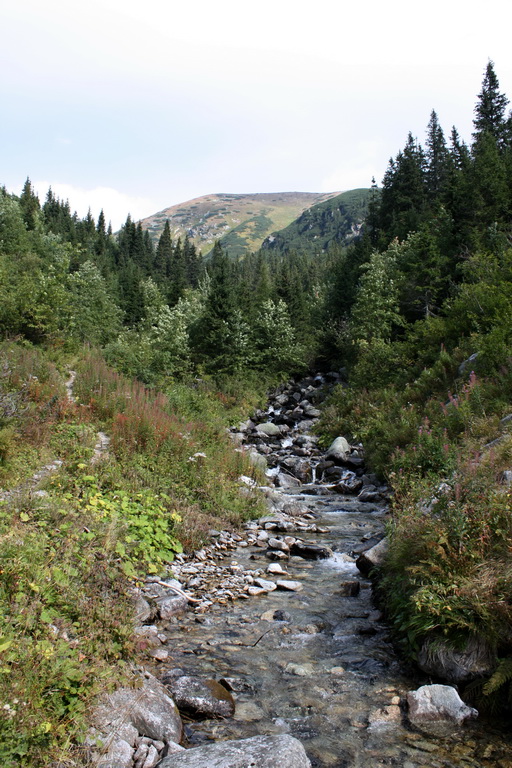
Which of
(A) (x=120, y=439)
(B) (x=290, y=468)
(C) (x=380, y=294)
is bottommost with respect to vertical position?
(B) (x=290, y=468)

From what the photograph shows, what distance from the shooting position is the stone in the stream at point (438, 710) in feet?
14.1

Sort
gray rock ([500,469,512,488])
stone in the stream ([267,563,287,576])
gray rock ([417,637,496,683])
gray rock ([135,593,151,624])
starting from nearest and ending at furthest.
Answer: gray rock ([417,637,496,683]) → gray rock ([135,593,151,624]) → gray rock ([500,469,512,488]) → stone in the stream ([267,563,287,576])

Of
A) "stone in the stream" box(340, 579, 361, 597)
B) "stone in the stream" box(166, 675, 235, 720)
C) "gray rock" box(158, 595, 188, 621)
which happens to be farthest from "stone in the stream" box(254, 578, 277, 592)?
"stone in the stream" box(166, 675, 235, 720)

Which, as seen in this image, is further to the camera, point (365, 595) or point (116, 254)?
point (116, 254)

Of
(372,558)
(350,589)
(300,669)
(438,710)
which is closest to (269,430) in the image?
(372,558)

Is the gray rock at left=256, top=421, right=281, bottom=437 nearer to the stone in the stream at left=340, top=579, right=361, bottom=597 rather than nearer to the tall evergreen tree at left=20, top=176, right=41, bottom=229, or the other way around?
the stone in the stream at left=340, top=579, right=361, bottom=597

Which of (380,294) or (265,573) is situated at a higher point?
(380,294)

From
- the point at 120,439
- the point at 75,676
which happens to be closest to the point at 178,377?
the point at 120,439

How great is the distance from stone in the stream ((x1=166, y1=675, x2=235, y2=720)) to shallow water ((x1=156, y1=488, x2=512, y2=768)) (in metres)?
0.10

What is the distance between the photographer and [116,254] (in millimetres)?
100125

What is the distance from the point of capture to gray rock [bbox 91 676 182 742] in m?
3.73

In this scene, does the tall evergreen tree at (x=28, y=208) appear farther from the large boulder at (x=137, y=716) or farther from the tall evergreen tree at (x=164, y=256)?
the large boulder at (x=137, y=716)

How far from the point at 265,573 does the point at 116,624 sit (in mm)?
3996

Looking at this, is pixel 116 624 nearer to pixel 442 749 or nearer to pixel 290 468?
pixel 442 749
